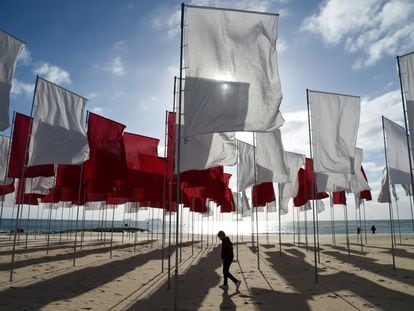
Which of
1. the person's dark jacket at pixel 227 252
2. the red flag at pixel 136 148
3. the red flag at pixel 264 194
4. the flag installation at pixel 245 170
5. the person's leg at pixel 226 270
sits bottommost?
the person's leg at pixel 226 270

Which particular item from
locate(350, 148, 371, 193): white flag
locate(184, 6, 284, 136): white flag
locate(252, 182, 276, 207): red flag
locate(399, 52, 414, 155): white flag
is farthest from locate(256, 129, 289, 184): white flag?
locate(350, 148, 371, 193): white flag

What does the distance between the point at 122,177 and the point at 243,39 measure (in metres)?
8.69

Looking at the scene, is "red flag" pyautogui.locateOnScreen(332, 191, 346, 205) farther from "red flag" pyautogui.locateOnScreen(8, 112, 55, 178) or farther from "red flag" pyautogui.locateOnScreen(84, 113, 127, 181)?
"red flag" pyautogui.locateOnScreen(8, 112, 55, 178)

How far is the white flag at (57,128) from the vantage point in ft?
41.7

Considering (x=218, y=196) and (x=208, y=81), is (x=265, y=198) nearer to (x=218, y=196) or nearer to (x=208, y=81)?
(x=218, y=196)

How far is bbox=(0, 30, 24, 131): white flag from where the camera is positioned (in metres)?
10.1

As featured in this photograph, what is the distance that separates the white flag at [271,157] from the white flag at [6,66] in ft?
33.9

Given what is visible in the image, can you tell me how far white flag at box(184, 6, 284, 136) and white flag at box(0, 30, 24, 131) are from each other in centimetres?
507

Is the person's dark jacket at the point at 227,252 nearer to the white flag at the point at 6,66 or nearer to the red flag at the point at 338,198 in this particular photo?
the white flag at the point at 6,66

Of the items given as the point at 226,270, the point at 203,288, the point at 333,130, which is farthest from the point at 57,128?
the point at 333,130

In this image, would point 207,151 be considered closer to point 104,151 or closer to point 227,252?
point 227,252

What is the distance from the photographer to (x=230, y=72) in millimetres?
9312

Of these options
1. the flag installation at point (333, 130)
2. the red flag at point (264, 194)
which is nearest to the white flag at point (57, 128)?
the flag installation at point (333, 130)

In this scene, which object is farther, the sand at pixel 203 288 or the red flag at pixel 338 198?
the red flag at pixel 338 198
